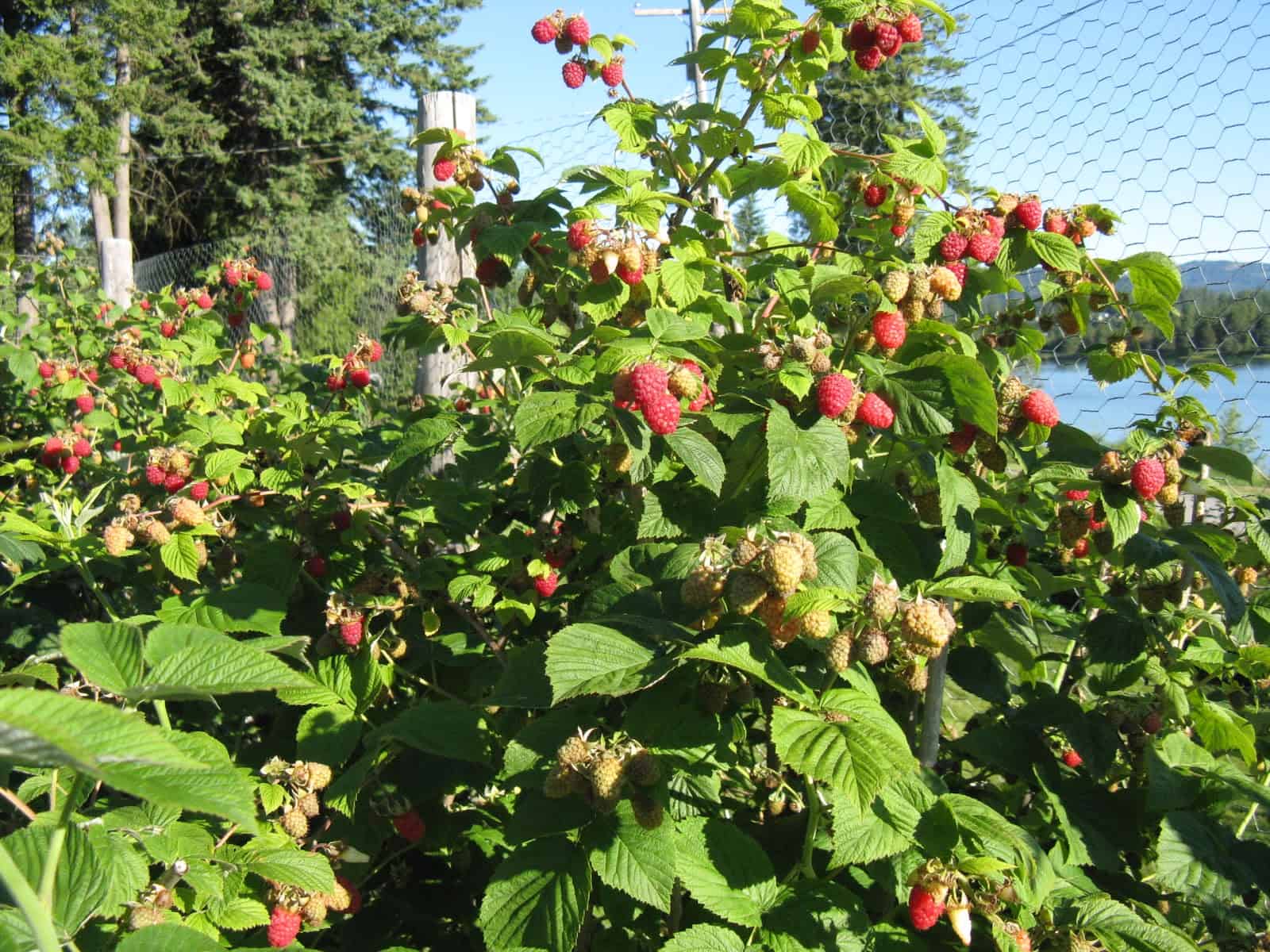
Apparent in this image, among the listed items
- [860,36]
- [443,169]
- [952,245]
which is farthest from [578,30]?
[952,245]

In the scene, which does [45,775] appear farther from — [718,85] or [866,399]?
[718,85]

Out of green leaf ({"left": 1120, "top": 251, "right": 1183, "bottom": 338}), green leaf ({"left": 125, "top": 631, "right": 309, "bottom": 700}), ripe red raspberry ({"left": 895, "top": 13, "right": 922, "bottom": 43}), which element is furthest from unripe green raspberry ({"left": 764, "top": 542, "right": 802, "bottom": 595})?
ripe red raspberry ({"left": 895, "top": 13, "right": 922, "bottom": 43})

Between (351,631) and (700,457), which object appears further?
(351,631)

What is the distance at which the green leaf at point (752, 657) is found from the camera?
1056 millimetres

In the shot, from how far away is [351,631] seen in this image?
5.60 ft

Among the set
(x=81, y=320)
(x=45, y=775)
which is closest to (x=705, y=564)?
(x=45, y=775)

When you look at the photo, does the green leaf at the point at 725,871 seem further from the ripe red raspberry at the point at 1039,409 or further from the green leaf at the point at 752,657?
the ripe red raspberry at the point at 1039,409

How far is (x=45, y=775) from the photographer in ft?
4.42

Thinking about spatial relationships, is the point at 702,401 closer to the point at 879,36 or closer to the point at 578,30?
the point at 879,36

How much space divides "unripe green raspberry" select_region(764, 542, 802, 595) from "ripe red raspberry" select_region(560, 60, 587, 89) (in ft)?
4.59

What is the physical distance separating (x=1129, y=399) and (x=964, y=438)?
1.50 metres

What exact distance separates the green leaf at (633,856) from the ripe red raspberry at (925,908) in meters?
0.32

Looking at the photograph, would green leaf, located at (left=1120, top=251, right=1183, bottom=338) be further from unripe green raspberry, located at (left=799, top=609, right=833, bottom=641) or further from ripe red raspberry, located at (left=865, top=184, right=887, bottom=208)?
unripe green raspberry, located at (left=799, top=609, right=833, bottom=641)

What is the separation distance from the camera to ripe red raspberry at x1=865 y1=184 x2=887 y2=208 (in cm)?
182
